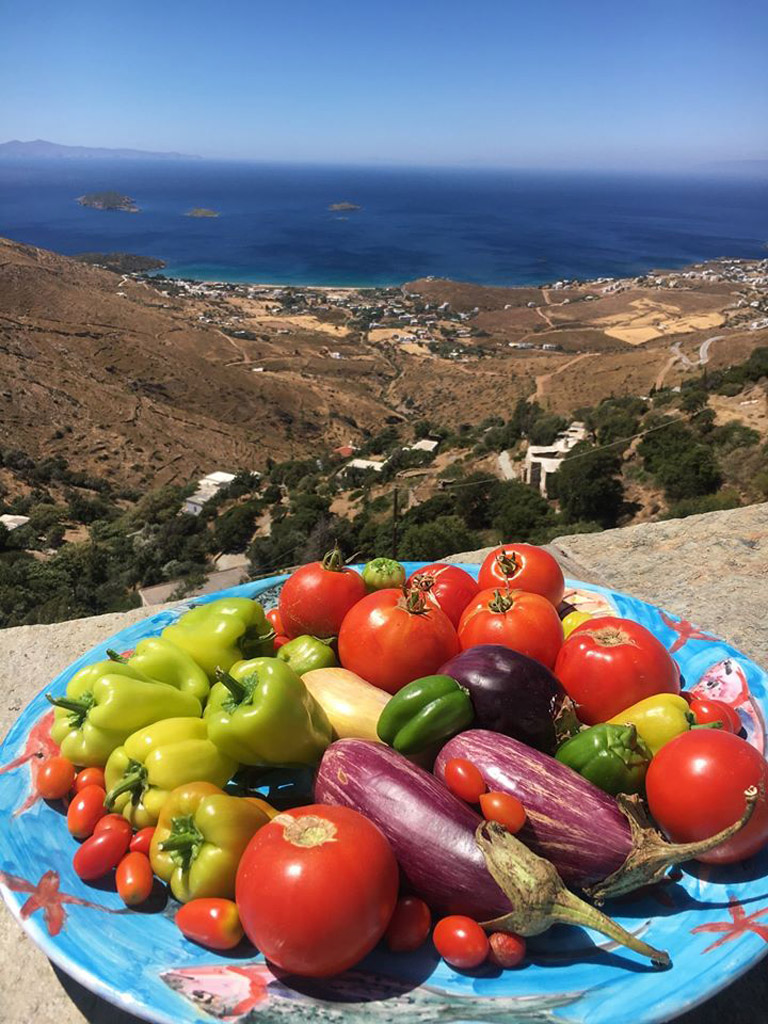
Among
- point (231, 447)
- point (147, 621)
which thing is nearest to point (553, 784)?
point (147, 621)

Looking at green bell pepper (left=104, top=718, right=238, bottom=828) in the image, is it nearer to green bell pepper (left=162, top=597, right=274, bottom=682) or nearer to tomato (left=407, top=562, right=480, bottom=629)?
green bell pepper (left=162, top=597, right=274, bottom=682)

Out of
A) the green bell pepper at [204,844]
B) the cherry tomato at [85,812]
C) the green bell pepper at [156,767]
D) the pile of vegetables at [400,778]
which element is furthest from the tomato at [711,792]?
the cherry tomato at [85,812]

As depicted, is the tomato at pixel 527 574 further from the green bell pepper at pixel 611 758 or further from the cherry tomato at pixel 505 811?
the cherry tomato at pixel 505 811

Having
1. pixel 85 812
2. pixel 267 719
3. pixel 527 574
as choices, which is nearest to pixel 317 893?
pixel 267 719

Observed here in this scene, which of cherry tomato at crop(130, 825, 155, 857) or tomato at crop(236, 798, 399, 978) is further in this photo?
cherry tomato at crop(130, 825, 155, 857)

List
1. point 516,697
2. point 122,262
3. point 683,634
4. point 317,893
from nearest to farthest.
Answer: point 317,893, point 516,697, point 683,634, point 122,262

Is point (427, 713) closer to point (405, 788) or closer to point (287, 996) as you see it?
point (405, 788)

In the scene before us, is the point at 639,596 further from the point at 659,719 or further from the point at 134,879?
the point at 134,879

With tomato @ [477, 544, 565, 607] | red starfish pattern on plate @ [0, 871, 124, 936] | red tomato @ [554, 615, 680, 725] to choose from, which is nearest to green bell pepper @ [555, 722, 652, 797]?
red tomato @ [554, 615, 680, 725]
